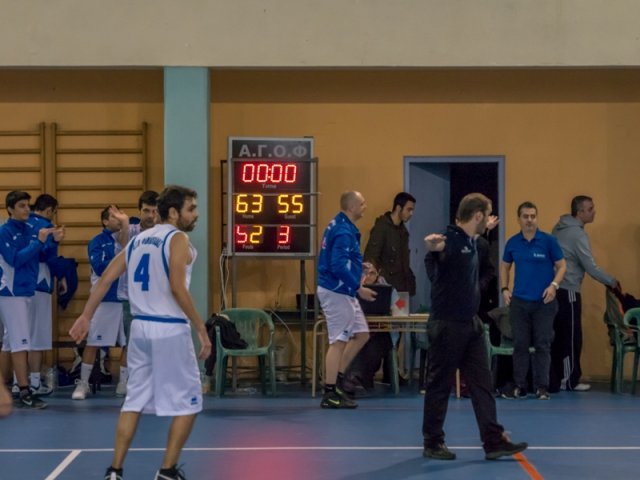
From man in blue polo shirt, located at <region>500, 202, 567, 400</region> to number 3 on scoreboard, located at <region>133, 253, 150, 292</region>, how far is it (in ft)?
17.0

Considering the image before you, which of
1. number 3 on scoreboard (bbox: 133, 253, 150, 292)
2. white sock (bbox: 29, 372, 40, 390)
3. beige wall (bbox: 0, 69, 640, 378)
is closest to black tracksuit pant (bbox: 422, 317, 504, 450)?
number 3 on scoreboard (bbox: 133, 253, 150, 292)

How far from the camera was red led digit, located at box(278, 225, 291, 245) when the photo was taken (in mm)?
11227

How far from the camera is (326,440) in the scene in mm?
8352

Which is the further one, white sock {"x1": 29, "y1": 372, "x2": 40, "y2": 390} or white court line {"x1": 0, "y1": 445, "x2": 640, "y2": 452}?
white sock {"x1": 29, "y1": 372, "x2": 40, "y2": 390}

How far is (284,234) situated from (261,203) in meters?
0.39

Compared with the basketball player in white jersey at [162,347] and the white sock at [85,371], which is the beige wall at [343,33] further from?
the basketball player in white jersey at [162,347]

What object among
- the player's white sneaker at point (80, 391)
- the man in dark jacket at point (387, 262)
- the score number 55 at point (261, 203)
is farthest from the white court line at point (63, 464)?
the man in dark jacket at point (387, 262)

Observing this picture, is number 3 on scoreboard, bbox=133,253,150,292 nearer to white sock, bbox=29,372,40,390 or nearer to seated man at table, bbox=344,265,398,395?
white sock, bbox=29,372,40,390

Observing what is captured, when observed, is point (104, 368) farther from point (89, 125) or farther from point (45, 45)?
point (45, 45)

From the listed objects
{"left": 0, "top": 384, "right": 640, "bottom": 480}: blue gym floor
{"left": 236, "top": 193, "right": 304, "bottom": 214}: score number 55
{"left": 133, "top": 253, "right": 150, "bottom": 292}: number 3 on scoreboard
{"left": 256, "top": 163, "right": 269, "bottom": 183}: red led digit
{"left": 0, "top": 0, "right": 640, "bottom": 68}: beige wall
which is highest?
{"left": 0, "top": 0, "right": 640, "bottom": 68}: beige wall

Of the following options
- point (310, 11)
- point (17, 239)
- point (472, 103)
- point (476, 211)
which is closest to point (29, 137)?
point (17, 239)

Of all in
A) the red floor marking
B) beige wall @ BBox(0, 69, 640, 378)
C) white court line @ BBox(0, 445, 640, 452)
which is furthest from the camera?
beige wall @ BBox(0, 69, 640, 378)

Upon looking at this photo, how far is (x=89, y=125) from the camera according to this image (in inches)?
484

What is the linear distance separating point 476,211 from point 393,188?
4888mm
